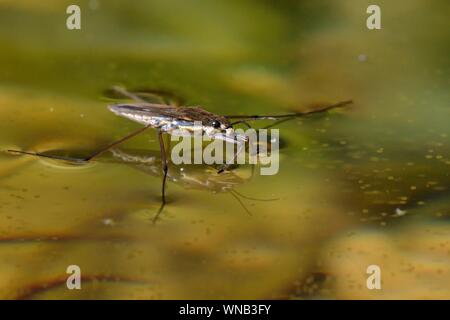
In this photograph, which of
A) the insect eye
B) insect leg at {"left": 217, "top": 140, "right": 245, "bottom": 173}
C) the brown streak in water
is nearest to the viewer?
the brown streak in water

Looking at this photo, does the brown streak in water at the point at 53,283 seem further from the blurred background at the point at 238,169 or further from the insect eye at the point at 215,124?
the insect eye at the point at 215,124

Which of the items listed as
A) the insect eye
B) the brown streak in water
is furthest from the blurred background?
the insect eye

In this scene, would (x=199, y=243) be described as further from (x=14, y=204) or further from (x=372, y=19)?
(x=372, y=19)

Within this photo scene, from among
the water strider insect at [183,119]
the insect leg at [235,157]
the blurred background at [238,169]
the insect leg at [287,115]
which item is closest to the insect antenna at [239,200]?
the blurred background at [238,169]

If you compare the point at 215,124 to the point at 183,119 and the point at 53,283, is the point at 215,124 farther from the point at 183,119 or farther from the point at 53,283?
the point at 53,283

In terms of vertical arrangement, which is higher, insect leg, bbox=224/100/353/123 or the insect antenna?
insect leg, bbox=224/100/353/123

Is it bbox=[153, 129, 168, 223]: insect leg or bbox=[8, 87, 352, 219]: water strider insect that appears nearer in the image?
bbox=[153, 129, 168, 223]: insect leg

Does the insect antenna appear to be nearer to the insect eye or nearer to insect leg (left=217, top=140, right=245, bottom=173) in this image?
insect leg (left=217, top=140, right=245, bottom=173)

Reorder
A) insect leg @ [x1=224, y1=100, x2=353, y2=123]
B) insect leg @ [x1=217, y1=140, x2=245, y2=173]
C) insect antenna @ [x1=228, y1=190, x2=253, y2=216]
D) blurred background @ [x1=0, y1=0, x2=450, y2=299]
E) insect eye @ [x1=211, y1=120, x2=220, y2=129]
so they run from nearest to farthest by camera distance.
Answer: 1. blurred background @ [x1=0, y1=0, x2=450, y2=299]
2. insect antenna @ [x1=228, y1=190, x2=253, y2=216]
3. insect leg @ [x1=217, y1=140, x2=245, y2=173]
4. insect eye @ [x1=211, y1=120, x2=220, y2=129]
5. insect leg @ [x1=224, y1=100, x2=353, y2=123]
